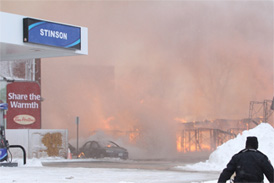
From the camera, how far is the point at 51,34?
1928 cm

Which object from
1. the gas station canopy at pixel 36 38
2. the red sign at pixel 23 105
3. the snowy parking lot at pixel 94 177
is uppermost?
the gas station canopy at pixel 36 38

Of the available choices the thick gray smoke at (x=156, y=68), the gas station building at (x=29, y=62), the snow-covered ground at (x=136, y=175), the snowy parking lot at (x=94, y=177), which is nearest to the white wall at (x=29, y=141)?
the gas station building at (x=29, y=62)

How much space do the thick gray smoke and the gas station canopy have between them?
1843 centimetres

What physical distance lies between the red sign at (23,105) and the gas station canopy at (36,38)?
854cm

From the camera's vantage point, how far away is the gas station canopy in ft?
58.9

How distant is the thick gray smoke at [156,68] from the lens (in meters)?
40.2

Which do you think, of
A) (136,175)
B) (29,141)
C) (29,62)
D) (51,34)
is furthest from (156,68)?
(136,175)

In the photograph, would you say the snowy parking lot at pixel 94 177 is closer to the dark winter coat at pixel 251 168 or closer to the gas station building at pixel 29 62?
the gas station building at pixel 29 62

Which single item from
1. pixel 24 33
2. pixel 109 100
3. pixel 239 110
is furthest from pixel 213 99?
pixel 24 33

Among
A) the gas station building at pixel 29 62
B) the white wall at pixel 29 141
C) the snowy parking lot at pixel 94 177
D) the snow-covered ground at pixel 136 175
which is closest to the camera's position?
the snowy parking lot at pixel 94 177

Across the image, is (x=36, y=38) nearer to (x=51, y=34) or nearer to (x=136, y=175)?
(x=51, y=34)

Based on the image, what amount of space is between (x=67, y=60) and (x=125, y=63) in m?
4.60

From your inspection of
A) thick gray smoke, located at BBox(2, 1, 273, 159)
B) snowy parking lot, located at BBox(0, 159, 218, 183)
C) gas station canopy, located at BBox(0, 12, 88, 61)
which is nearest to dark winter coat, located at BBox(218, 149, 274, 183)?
snowy parking lot, located at BBox(0, 159, 218, 183)

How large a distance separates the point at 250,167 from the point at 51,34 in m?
13.5
